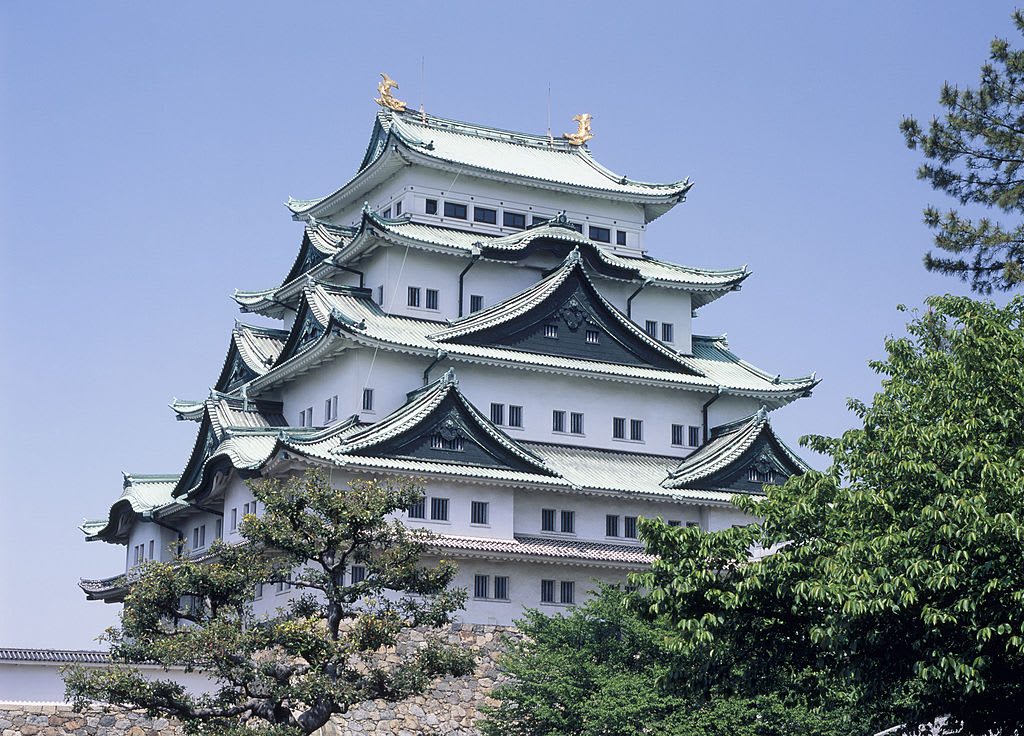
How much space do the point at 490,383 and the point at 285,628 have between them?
19.0m

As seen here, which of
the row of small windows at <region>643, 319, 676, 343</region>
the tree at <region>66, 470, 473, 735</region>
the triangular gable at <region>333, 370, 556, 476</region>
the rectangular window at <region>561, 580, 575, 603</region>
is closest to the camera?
the tree at <region>66, 470, 473, 735</region>

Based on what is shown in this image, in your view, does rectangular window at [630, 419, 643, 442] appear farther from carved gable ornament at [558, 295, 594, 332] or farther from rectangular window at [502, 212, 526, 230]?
rectangular window at [502, 212, 526, 230]

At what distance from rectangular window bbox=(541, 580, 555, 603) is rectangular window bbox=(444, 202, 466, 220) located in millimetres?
14887

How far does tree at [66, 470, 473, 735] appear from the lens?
26.9 m

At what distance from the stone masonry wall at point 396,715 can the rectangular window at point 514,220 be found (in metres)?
16.8

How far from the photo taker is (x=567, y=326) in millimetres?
45875

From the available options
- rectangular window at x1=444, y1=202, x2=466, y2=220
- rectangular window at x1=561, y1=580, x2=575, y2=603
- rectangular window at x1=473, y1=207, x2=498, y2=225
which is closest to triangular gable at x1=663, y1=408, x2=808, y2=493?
rectangular window at x1=561, y1=580, x2=575, y2=603

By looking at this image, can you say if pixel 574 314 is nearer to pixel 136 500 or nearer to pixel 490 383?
pixel 490 383

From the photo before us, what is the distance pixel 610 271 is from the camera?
48531 millimetres

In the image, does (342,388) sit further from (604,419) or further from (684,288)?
(684,288)

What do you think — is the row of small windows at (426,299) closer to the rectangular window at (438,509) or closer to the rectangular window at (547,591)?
the rectangular window at (438,509)

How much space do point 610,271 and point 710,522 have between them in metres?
9.90

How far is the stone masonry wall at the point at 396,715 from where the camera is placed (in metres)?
31.0

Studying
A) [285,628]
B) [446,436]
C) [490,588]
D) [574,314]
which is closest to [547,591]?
[490,588]
